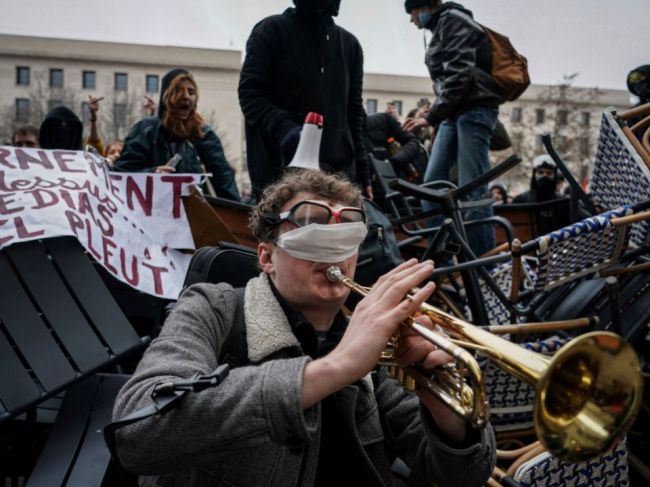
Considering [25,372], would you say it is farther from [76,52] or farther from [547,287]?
[76,52]

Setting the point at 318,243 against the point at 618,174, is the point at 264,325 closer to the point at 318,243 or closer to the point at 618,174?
the point at 318,243

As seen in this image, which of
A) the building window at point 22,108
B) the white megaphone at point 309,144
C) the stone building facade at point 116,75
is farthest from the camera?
the stone building facade at point 116,75

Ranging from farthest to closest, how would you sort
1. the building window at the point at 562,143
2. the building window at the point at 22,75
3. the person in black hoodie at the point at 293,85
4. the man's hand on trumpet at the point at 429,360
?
the building window at the point at 22,75, the building window at the point at 562,143, the person in black hoodie at the point at 293,85, the man's hand on trumpet at the point at 429,360

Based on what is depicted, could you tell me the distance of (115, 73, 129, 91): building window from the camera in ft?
210

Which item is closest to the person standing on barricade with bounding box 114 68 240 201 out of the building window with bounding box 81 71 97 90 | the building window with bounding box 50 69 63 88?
the building window with bounding box 81 71 97 90

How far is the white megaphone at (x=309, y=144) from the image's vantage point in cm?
386

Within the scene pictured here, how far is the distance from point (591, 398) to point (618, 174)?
2.16 meters

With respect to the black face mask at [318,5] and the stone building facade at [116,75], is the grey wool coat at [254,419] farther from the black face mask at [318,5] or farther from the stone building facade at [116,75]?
the stone building facade at [116,75]

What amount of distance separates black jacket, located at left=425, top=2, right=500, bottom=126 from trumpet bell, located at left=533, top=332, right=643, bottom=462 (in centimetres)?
370

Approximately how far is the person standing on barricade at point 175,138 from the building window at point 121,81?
6224 centimetres

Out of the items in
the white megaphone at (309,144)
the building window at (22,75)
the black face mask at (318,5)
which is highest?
the building window at (22,75)

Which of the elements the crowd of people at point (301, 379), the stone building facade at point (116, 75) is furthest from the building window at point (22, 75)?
the crowd of people at point (301, 379)

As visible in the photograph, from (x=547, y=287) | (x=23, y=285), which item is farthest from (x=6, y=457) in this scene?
(x=547, y=287)

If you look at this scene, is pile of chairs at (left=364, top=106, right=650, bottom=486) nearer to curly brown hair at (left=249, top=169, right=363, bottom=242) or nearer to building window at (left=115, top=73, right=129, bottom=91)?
curly brown hair at (left=249, top=169, right=363, bottom=242)
